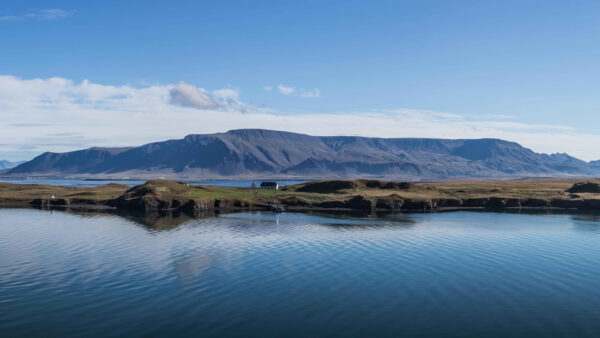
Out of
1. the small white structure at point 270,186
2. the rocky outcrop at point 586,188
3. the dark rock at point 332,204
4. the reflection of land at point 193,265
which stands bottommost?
the reflection of land at point 193,265

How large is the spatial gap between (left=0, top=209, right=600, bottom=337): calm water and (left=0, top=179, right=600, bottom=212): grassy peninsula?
45.4m

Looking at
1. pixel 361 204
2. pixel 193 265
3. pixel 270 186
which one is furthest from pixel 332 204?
pixel 193 265

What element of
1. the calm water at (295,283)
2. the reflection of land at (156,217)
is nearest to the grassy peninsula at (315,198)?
the reflection of land at (156,217)

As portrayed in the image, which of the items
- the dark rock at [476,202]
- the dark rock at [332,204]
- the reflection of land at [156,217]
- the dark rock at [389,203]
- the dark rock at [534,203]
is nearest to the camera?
the reflection of land at [156,217]

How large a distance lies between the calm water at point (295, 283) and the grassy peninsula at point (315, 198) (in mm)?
45356

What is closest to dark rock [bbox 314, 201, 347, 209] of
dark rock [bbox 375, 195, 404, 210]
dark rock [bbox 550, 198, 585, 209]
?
dark rock [bbox 375, 195, 404, 210]

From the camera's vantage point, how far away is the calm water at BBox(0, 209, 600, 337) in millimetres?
28688

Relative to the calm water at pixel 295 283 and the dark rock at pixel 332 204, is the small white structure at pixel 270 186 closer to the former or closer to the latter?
the dark rock at pixel 332 204

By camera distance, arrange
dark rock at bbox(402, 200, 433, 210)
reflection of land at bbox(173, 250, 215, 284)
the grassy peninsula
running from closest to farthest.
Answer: reflection of land at bbox(173, 250, 215, 284), the grassy peninsula, dark rock at bbox(402, 200, 433, 210)

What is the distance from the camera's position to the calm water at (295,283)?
94.1ft

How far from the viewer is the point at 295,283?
128 feet

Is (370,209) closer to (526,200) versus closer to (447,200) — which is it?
(447,200)

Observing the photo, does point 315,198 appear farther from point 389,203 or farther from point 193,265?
point 193,265

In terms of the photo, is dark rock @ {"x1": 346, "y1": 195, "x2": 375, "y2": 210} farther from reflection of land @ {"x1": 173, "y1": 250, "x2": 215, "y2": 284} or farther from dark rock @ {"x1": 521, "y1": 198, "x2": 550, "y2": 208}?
reflection of land @ {"x1": 173, "y1": 250, "x2": 215, "y2": 284}
